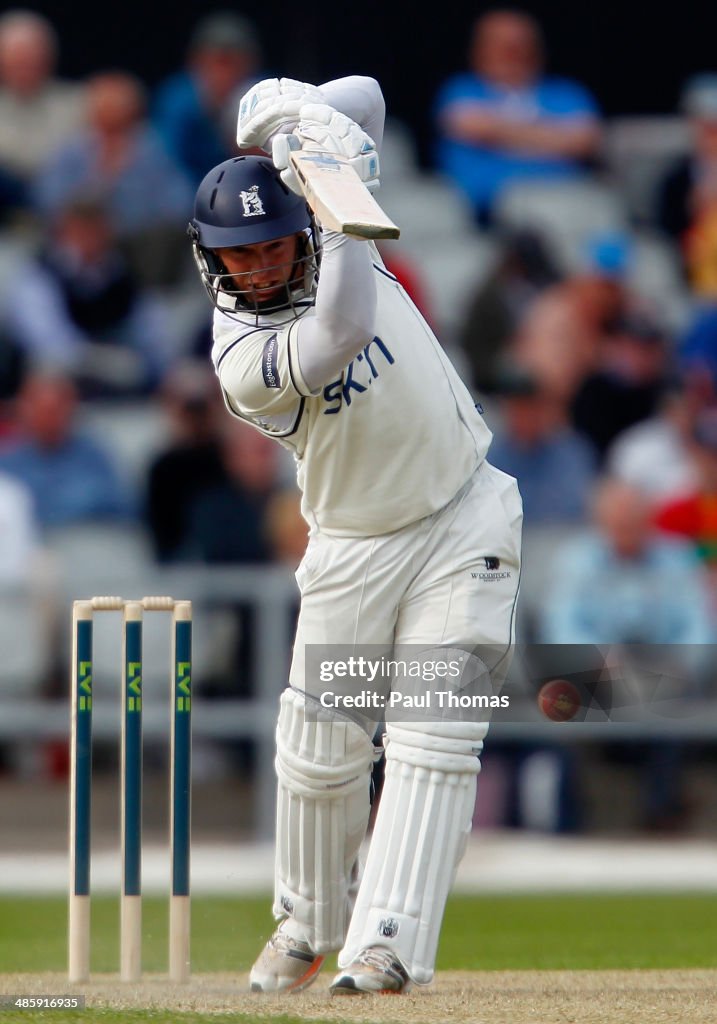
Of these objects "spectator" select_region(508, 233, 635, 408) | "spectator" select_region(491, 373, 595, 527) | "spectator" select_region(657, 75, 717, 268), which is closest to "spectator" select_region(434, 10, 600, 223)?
"spectator" select_region(657, 75, 717, 268)

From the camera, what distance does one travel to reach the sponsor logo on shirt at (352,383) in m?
4.30

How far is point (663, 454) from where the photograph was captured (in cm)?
946

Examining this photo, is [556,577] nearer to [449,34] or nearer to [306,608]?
[306,608]

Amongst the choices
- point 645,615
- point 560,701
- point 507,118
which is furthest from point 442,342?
→ point 560,701

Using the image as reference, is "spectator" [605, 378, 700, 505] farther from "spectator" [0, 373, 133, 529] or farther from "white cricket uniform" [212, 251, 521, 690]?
"white cricket uniform" [212, 251, 521, 690]

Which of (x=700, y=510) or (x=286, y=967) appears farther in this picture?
(x=700, y=510)

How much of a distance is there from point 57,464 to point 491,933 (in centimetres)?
364

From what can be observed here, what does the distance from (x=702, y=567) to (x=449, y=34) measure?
4.95 meters

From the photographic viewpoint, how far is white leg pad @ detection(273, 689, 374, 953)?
4.37 m

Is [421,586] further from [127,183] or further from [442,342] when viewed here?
[127,183]

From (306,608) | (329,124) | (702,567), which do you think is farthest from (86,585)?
(329,124)

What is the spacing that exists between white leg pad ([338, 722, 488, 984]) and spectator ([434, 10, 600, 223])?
7.65 metres

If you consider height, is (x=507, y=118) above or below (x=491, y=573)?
above

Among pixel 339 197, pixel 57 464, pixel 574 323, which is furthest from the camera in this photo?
pixel 574 323
